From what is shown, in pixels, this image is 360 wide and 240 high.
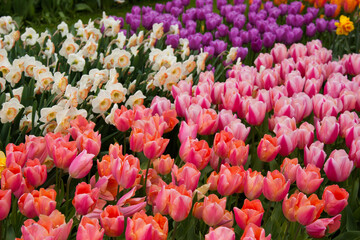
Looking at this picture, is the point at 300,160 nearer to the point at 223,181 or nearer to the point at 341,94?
the point at 341,94

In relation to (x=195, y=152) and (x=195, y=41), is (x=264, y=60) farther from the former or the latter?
(x=195, y=152)

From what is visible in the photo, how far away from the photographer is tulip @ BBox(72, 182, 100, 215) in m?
1.52

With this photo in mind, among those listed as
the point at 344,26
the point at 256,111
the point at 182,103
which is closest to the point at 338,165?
the point at 256,111

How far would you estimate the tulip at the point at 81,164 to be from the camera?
1758 mm

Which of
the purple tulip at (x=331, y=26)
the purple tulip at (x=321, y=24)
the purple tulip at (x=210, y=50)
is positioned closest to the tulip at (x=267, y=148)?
the purple tulip at (x=210, y=50)

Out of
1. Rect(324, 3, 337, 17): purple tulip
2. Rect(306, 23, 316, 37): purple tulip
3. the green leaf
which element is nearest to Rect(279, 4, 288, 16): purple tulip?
Rect(324, 3, 337, 17): purple tulip

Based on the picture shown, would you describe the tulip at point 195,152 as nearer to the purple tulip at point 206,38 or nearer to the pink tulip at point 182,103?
Answer: the pink tulip at point 182,103

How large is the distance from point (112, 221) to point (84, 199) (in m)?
0.14

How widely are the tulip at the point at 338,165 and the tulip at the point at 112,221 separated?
0.95 meters

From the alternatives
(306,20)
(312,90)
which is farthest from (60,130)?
(306,20)

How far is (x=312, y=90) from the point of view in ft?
10.00

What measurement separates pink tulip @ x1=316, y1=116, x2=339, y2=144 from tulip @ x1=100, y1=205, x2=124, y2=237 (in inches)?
48.6

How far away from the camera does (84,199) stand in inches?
60.0

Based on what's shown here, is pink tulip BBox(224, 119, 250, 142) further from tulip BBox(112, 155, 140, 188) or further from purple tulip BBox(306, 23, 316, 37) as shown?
purple tulip BBox(306, 23, 316, 37)
